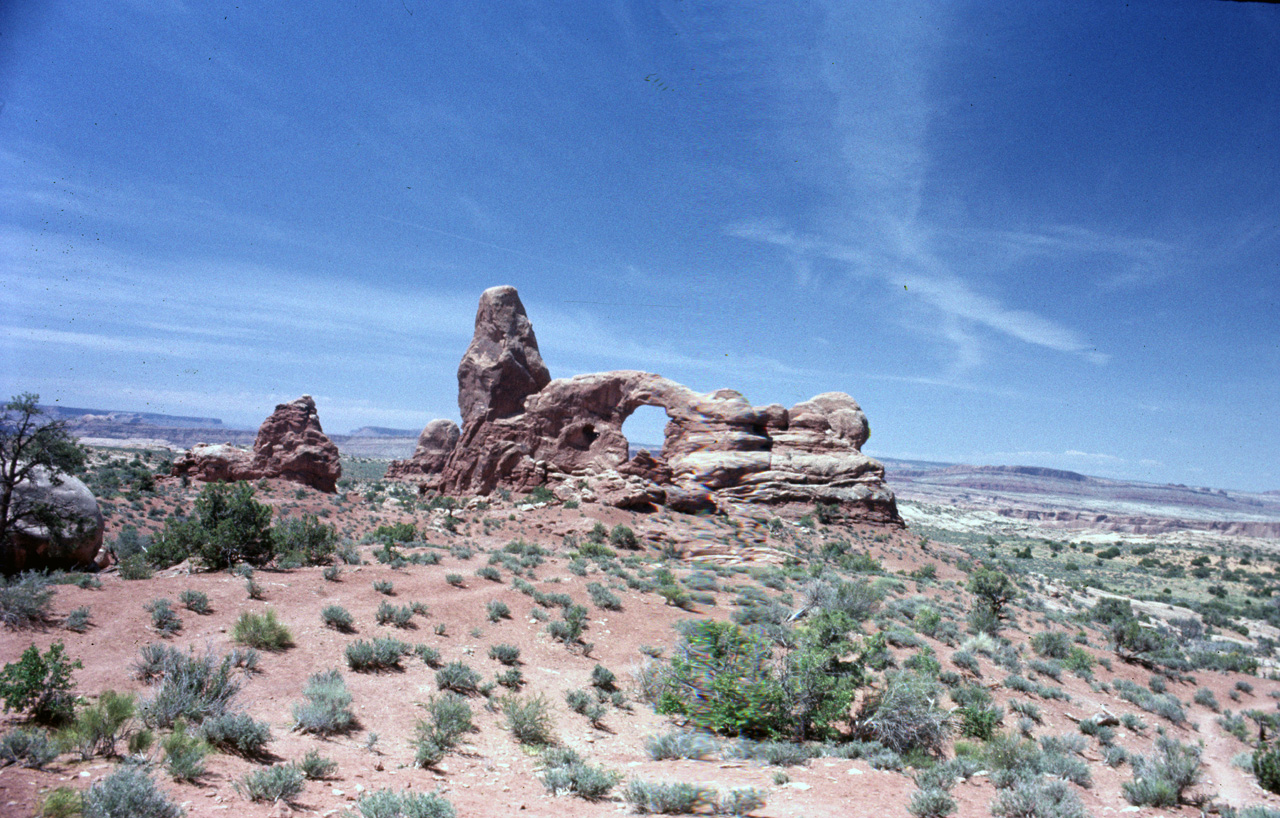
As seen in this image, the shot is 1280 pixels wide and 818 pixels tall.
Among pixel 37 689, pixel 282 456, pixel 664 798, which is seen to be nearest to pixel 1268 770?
pixel 664 798

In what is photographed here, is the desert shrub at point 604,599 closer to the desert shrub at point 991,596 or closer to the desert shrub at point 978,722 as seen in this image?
the desert shrub at point 978,722

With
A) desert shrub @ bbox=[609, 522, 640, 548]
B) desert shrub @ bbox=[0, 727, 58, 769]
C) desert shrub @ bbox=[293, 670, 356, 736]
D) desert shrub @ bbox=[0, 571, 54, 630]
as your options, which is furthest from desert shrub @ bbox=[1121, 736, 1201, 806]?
desert shrub @ bbox=[609, 522, 640, 548]

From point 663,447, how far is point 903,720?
81.2 feet

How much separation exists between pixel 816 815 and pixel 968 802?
2.21 meters

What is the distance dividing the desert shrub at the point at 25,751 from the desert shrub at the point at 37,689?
2.93ft

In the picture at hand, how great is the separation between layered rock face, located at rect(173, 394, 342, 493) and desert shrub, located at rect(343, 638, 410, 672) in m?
30.0

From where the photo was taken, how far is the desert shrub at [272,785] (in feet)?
15.1

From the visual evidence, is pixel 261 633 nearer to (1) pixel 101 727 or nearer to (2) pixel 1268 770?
(1) pixel 101 727

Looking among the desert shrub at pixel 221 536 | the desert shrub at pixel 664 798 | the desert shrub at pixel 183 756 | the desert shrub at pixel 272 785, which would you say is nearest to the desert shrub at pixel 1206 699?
the desert shrub at pixel 664 798

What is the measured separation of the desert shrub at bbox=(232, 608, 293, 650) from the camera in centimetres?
859

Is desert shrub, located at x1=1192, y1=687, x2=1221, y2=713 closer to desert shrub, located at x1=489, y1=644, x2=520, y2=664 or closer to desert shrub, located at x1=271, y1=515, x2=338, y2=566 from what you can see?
desert shrub, located at x1=489, y1=644, x2=520, y2=664

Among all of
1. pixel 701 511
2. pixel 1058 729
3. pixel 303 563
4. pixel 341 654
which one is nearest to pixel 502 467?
pixel 701 511

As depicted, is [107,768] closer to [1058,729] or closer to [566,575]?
[566,575]

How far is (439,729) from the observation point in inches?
271
